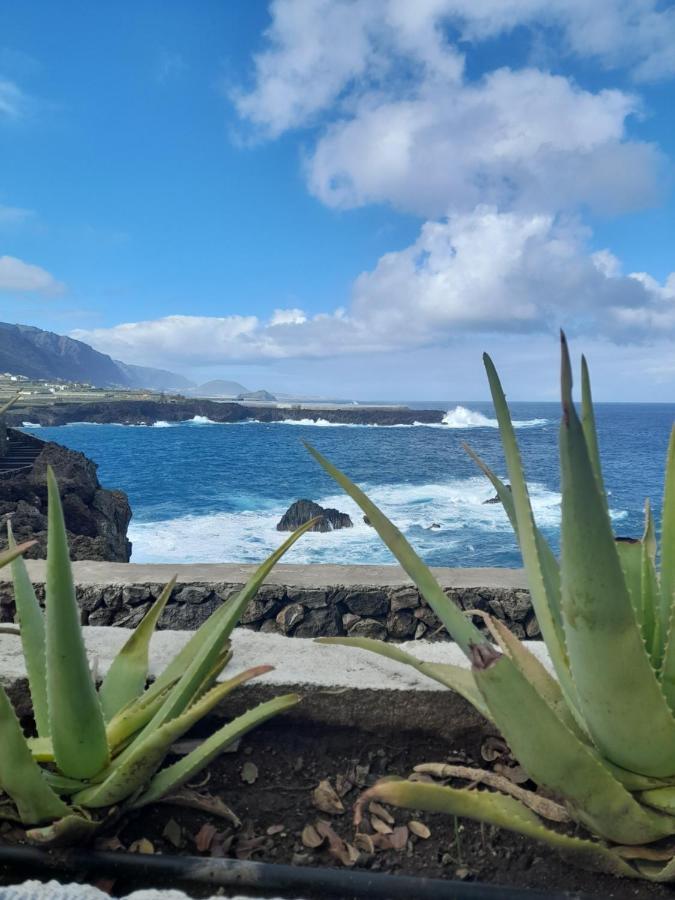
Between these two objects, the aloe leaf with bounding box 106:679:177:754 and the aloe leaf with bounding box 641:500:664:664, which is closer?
the aloe leaf with bounding box 641:500:664:664

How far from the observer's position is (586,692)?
42.3 inches

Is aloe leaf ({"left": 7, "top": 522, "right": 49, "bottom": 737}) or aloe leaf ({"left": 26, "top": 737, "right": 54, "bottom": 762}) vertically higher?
aloe leaf ({"left": 7, "top": 522, "right": 49, "bottom": 737})

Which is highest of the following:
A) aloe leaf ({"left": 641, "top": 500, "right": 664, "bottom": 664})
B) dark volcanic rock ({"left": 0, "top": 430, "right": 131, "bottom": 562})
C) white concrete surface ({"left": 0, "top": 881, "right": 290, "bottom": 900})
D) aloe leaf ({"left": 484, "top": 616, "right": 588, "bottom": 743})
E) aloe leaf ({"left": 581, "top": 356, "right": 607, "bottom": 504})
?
aloe leaf ({"left": 581, "top": 356, "right": 607, "bottom": 504})

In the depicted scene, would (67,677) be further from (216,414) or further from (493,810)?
(216,414)

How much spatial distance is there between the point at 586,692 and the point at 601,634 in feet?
0.49

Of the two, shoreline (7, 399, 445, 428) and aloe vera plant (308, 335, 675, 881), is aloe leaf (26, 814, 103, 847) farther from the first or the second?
shoreline (7, 399, 445, 428)

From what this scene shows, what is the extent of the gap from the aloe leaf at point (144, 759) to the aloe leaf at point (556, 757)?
1.50 feet

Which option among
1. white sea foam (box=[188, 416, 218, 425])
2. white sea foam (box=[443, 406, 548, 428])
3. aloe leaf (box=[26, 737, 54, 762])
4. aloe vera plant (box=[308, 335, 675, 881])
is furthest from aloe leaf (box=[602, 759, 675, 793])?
white sea foam (box=[188, 416, 218, 425])

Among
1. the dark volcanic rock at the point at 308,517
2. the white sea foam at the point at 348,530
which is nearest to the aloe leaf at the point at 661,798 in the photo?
the white sea foam at the point at 348,530

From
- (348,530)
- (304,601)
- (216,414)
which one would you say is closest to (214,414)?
(216,414)

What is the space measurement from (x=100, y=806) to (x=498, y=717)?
0.81 meters

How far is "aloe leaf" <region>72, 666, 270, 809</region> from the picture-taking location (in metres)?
1.19

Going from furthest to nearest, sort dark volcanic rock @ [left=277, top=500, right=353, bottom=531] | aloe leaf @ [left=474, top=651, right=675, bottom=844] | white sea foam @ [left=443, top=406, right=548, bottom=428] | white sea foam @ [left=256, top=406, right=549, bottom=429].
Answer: white sea foam @ [left=443, top=406, right=548, bottom=428] < white sea foam @ [left=256, top=406, right=549, bottom=429] < dark volcanic rock @ [left=277, top=500, right=353, bottom=531] < aloe leaf @ [left=474, top=651, right=675, bottom=844]

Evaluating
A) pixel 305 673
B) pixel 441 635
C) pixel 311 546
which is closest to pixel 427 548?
pixel 311 546
